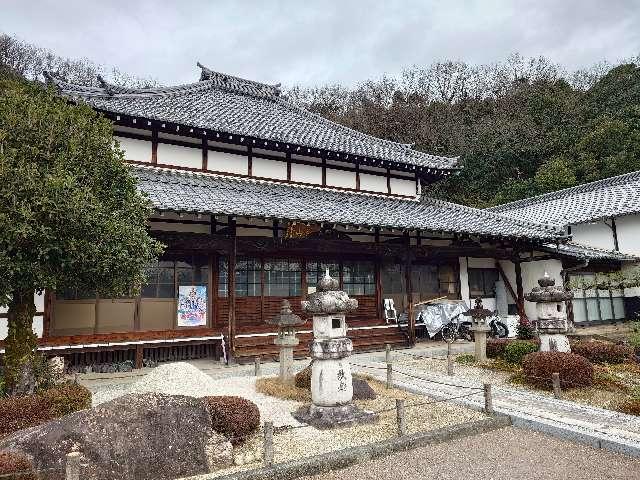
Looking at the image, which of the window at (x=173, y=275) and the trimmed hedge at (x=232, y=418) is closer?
the trimmed hedge at (x=232, y=418)

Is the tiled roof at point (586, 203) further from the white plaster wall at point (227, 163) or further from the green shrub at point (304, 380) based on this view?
the green shrub at point (304, 380)

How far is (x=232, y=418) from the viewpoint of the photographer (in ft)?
20.8

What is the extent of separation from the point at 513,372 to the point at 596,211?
1805 cm

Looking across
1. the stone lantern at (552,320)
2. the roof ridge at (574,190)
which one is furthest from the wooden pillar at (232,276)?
the roof ridge at (574,190)

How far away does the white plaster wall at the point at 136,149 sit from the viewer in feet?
48.3

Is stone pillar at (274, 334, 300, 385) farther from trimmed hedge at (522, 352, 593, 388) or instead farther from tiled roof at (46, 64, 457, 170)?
tiled roof at (46, 64, 457, 170)

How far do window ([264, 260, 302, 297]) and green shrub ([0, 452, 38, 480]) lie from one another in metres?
10.3

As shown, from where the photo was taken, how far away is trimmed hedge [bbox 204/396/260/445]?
246 inches

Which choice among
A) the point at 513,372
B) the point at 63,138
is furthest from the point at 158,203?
the point at 513,372

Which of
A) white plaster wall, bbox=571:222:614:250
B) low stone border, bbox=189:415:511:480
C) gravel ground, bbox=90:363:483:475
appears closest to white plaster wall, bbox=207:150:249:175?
gravel ground, bbox=90:363:483:475

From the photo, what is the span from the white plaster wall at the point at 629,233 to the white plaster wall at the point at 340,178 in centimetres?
1568

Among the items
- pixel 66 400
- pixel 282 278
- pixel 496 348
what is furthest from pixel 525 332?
pixel 66 400

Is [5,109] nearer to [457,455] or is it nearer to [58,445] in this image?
[58,445]

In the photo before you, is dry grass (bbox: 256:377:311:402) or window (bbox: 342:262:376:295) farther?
window (bbox: 342:262:376:295)
